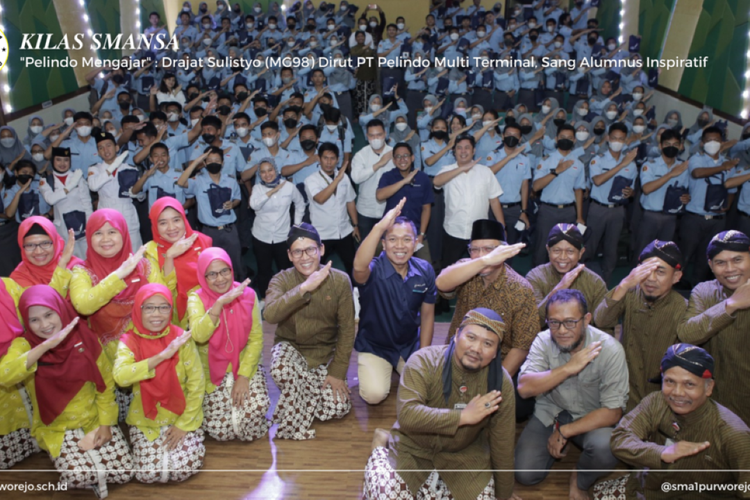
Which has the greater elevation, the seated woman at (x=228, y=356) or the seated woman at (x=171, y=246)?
the seated woman at (x=171, y=246)

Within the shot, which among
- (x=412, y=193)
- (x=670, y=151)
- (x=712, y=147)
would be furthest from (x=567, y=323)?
(x=712, y=147)

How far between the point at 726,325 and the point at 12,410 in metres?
3.89

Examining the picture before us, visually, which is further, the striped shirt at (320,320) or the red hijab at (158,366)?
the striped shirt at (320,320)

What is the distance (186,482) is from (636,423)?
7.78ft

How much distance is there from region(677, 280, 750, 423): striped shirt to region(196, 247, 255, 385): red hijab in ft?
8.11

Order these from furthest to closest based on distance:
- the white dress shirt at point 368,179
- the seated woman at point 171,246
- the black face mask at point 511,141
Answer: the black face mask at point 511,141 → the white dress shirt at point 368,179 → the seated woman at point 171,246

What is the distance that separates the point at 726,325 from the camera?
2867 millimetres

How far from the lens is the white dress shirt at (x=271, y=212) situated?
16.1ft

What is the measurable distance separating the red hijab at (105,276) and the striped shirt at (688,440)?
282cm

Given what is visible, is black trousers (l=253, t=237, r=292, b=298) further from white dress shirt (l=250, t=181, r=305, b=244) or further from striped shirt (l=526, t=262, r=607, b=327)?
striped shirt (l=526, t=262, r=607, b=327)

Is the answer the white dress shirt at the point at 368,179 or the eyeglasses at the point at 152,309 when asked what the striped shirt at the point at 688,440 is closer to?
the eyeglasses at the point at 152,309

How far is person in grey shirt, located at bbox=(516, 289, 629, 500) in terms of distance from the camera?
9.36ft

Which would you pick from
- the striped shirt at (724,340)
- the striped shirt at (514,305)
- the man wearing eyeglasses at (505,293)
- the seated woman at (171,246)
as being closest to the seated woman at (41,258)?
the seated woman at (171,246)

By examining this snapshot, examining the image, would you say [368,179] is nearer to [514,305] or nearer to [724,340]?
[514,305]
